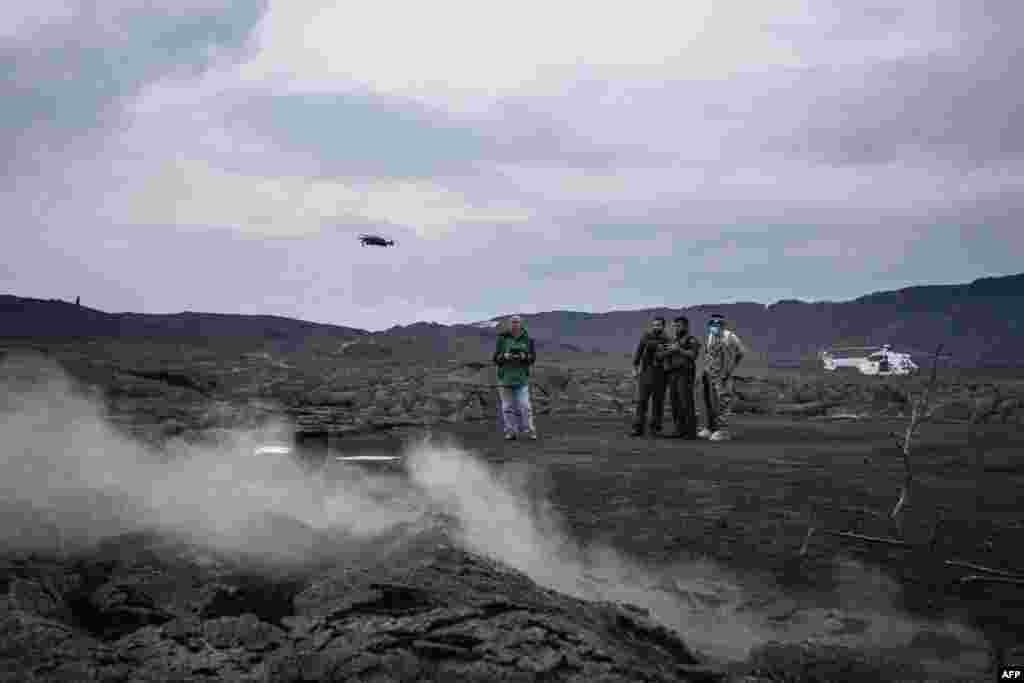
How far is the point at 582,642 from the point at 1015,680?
2.26 m

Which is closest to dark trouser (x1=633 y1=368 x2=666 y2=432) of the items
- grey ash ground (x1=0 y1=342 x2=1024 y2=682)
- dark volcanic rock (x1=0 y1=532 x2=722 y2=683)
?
grey ash ground (x1=0 y1=342 x2=1024 y2=682)

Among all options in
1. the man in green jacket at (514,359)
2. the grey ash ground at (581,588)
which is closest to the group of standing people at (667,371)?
the man in green jacket at (514,359)

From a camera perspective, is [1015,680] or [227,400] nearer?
[1015,680]

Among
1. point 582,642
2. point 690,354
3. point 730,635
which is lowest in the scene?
point 730,635

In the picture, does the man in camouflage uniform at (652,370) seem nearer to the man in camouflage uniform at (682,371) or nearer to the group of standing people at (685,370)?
the group of standing people at (685,370)

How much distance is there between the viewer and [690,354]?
13430mm

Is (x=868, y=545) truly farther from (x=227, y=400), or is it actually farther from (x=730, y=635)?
(x=227, y=400)

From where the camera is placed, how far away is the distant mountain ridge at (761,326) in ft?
162

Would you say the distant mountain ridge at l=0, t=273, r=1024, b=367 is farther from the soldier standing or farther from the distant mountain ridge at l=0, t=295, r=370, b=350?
the soldier standing

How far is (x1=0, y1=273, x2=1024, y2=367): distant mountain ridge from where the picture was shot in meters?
49.3

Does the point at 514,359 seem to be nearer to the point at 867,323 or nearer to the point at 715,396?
the point at 715,396

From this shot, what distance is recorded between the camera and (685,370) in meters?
13.5

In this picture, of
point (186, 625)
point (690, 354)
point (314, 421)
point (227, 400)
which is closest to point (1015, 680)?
point (186, 625)

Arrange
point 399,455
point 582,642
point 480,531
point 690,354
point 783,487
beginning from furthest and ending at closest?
1. point 690,354
2. point 399,455
3. point 783,487
4. point 480,531
5. point 582,642
